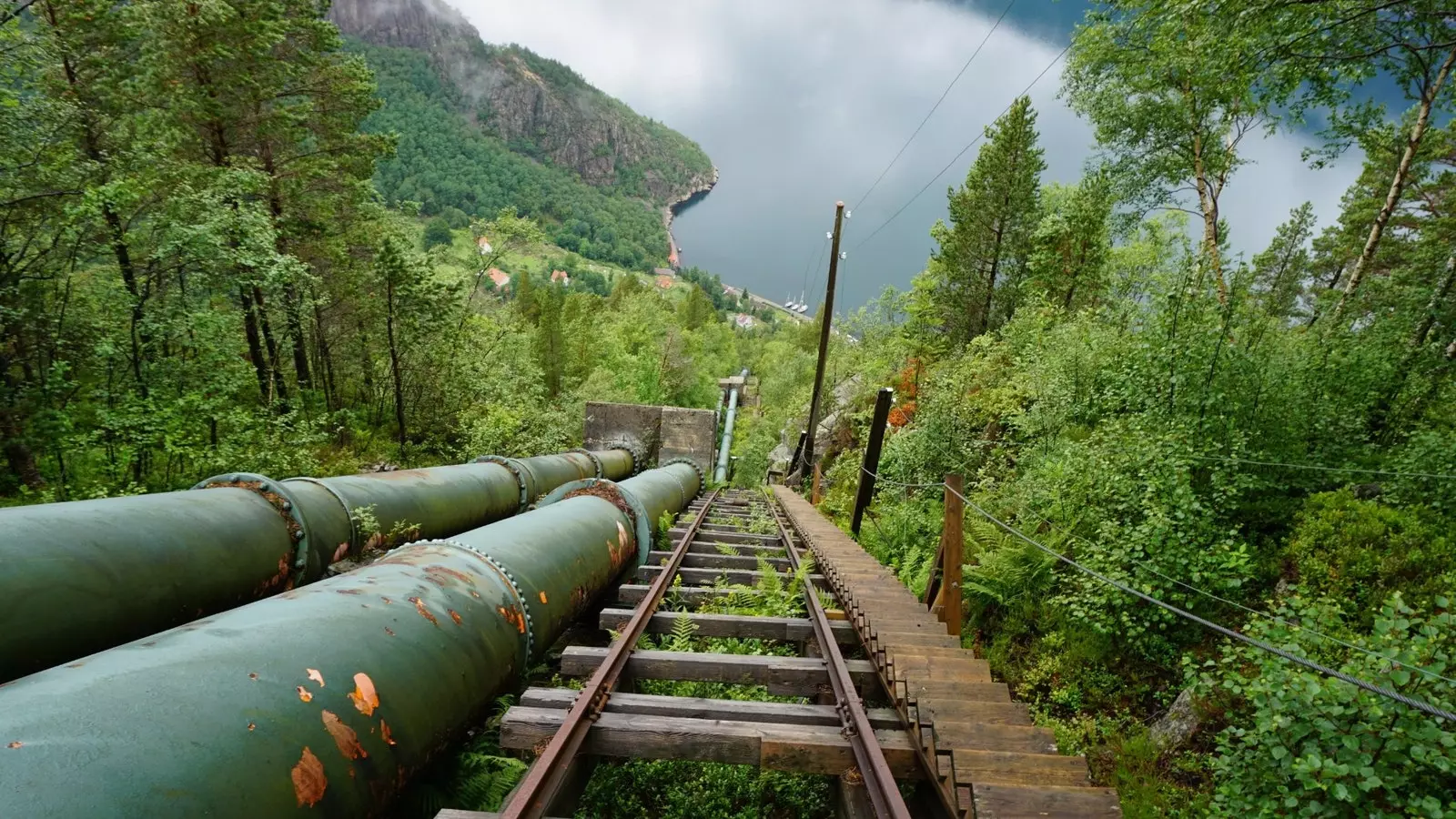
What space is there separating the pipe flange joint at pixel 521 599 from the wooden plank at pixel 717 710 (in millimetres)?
318

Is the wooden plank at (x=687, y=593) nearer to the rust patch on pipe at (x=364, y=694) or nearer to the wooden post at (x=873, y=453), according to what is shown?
the rust patch on pipe at (x=364, y=694)

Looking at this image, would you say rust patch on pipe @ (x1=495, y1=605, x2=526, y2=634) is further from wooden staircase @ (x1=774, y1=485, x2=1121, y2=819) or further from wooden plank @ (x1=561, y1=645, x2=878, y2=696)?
wooden staircase @ (x1=774, y1=485, x2=1121, y2=819)

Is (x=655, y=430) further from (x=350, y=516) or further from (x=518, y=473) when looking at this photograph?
(x=350, y=516)

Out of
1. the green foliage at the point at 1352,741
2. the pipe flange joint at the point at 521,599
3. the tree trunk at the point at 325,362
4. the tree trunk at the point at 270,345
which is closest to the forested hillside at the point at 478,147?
the tree trunk at the point at 325,362

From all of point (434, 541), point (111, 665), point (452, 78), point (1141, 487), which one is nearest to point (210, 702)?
point (111, 665)

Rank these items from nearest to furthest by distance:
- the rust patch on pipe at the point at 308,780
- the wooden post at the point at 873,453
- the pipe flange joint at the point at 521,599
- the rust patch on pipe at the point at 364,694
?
the rust patch on pipe at the point at 308,780
the rust patch on pipe at the point at 364,694
the pipe flange joint at the point at 521,599
the wooden post at the point at 873,453

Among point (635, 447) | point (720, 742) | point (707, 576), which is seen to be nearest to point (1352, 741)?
point (720, 742)

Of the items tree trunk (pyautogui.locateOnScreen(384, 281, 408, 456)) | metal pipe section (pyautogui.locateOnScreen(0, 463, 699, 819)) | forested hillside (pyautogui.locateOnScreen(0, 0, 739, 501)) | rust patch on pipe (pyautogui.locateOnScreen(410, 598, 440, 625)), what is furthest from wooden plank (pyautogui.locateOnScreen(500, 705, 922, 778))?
tree trunk (pyautogui.locateOnScreen(384, 281, 408, 456))

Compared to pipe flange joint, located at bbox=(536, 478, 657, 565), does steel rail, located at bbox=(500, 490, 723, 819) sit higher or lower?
lower

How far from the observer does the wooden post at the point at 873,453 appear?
29.3 ft

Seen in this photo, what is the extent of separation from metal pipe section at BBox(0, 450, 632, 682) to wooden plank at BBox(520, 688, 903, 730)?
2283 millimetres

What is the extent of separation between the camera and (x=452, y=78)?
179 m

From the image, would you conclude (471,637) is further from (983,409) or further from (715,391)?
(715,391)

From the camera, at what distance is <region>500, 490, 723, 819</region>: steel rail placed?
8.18 ft
